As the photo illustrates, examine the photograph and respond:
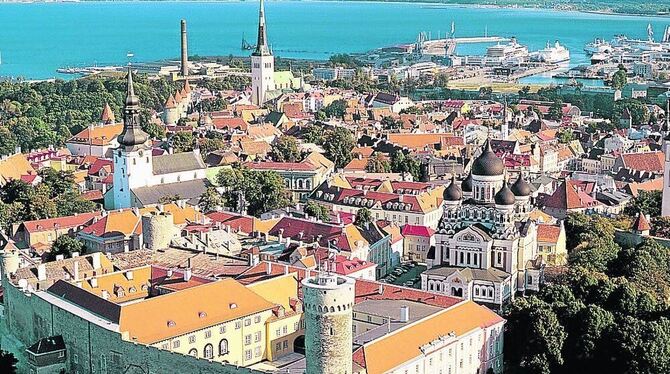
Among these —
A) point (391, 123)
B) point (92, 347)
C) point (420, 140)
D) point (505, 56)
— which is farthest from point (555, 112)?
point (505, 56)

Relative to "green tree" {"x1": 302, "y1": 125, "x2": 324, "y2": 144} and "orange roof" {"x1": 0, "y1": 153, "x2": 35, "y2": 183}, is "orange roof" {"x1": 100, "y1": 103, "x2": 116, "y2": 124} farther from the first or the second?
"orange roof" {"x1": 0, "y1": 153, "x2": 35, "y2": 183}

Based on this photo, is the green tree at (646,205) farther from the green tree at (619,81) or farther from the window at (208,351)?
the green tree at (619,81)

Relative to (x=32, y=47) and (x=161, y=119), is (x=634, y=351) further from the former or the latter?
(x=32, y=47)

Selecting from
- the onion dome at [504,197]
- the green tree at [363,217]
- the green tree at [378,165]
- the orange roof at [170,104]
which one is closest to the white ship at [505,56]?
the orange roof at [170,104]

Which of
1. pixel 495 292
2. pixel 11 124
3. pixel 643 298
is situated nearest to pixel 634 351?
pixel 643 298

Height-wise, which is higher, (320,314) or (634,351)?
(320,314)
